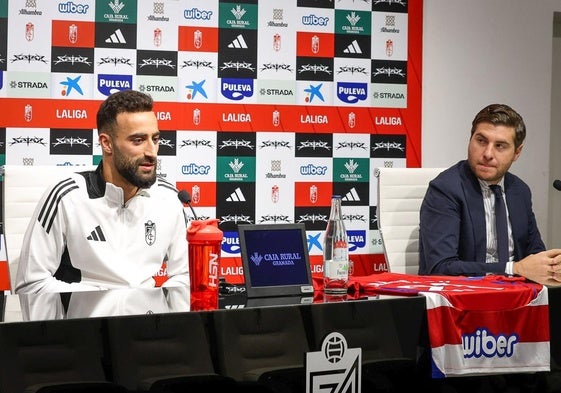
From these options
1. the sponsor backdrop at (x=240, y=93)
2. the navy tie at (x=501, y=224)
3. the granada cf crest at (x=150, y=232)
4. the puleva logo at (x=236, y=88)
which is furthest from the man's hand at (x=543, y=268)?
the puleva logo at (x=236, y=88)

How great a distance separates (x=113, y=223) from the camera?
260 cm

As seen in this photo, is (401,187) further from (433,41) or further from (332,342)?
(433,41)

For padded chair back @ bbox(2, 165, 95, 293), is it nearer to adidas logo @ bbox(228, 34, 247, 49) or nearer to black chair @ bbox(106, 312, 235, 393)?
black chair @ bbox(106, 312, 235, 393)

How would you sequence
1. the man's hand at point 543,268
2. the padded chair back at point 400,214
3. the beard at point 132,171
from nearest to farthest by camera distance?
the man's hand at point 543,268 < the beard at point 132,171 < the padded chair back at point 400,214

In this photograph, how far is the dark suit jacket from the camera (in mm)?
2896

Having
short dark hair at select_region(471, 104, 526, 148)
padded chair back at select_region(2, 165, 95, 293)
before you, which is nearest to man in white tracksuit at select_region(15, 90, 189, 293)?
padded chair back at select_region(2, 165, 95, 293)

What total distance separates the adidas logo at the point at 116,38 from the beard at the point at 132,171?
1811 mm

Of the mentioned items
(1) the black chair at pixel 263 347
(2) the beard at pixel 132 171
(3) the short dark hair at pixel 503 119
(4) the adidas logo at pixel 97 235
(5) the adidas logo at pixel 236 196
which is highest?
(3) the short dark hair at pixel 503 119

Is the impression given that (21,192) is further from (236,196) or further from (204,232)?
(236,196)

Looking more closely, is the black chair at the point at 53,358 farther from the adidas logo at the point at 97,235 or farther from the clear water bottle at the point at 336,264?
the adidas logo at the point at 97,235

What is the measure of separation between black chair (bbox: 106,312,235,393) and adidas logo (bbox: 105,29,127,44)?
2.80 m

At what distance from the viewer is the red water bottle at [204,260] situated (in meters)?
2.03

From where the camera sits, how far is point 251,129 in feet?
15.0

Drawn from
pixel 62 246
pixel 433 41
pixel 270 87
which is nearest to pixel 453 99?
pixel 433 41
